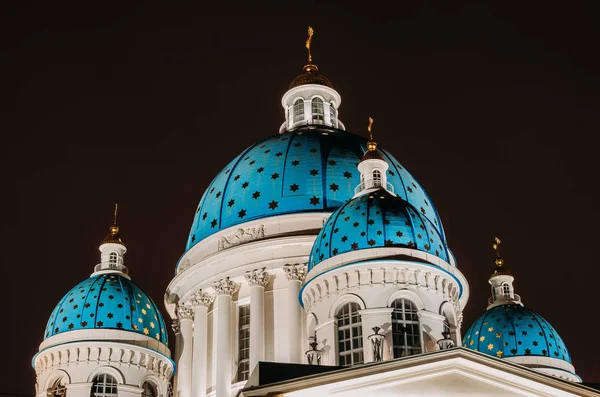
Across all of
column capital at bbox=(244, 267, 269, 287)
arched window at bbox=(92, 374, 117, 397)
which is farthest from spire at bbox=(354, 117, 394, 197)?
arched window at bbox=(92, 374, 117, 397)

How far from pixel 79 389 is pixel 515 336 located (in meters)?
23.0

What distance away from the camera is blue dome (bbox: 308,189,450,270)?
39438 millimetres

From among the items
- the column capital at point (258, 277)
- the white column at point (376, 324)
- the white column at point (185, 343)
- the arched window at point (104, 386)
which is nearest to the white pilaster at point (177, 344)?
the white column at point (185, 343)

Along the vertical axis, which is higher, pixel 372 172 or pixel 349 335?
pixel 372 172

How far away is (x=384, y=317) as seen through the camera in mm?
37562

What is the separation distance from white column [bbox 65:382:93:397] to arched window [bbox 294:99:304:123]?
19.3 m

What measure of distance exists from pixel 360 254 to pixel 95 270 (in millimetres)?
18316

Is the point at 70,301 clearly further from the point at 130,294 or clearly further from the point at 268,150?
the point at 268,150

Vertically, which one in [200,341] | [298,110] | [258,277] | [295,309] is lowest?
[200,341]

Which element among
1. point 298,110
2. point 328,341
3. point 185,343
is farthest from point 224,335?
point 298,110

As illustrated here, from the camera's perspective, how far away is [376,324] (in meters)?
37.2

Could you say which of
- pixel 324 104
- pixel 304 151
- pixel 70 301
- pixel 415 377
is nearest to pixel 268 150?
pixel 304 151

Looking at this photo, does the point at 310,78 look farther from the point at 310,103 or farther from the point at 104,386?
the point at 104,386

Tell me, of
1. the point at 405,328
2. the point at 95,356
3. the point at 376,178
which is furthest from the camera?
the point at 95,356
